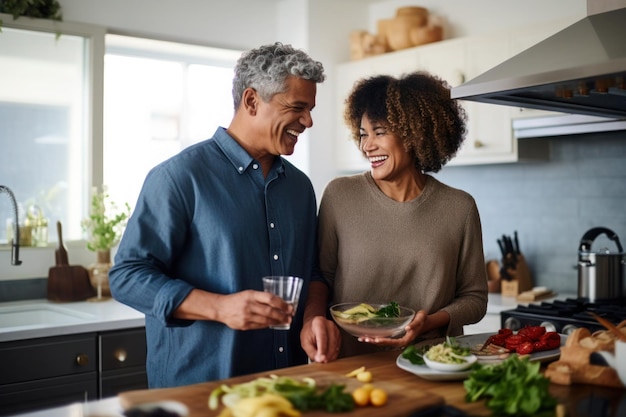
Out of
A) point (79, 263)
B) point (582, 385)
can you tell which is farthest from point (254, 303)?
point (79, 263)

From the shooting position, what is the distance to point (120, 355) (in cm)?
320

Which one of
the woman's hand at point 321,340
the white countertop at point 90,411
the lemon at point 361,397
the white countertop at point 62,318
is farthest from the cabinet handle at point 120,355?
the lemon at point 361,397

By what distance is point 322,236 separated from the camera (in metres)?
2.30

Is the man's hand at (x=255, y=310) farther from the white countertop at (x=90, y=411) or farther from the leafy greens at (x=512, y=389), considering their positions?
the leafy greens at (x=512, y=389)

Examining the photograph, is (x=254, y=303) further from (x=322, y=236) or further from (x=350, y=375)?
(x=322, y=236)

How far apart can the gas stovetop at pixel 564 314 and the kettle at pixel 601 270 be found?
5 cm

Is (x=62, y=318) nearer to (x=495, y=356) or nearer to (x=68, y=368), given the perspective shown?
(x=68, y=368)

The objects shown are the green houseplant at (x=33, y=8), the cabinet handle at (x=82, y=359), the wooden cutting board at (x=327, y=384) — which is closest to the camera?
the wooden cutting board at (x=327, y=384)

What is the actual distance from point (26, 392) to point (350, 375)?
179 cm

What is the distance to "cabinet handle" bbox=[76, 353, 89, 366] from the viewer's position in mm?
3084

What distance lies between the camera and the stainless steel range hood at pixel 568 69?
1977 mm

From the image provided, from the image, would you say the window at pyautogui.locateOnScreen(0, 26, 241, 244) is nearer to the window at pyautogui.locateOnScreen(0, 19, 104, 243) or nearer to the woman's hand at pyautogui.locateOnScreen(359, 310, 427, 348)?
the window at pyautogui.locateOnScreen(0, 19, 104, 243)

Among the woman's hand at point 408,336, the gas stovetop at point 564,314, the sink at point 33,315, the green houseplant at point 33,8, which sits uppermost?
the green houseplant at point 33,8

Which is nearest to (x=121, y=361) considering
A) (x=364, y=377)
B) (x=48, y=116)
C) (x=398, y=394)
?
(x=48, y=116)
